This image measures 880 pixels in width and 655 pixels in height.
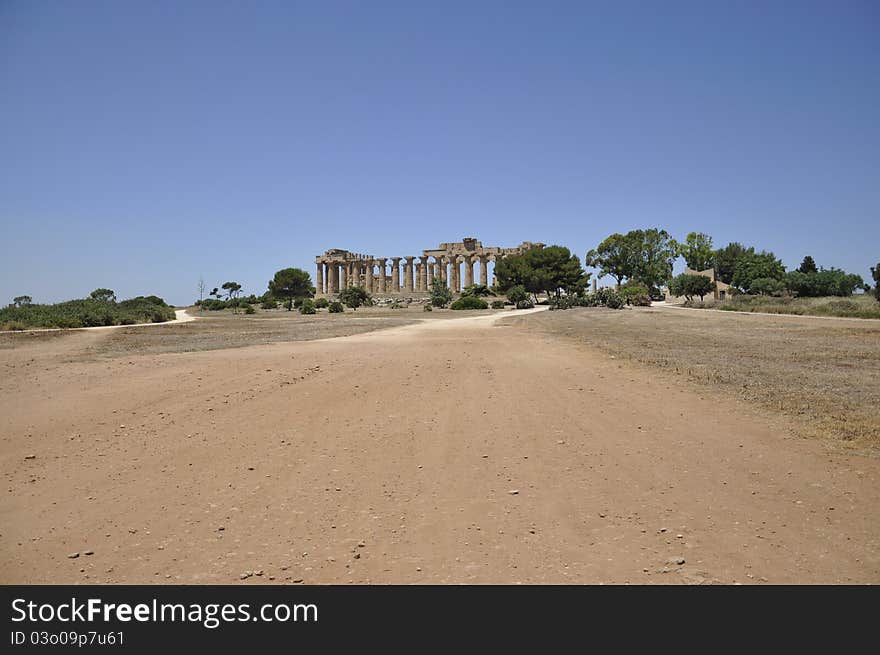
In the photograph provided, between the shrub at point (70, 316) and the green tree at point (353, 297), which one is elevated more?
the green tree at point (353, 297)

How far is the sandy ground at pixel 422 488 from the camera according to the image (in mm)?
3844

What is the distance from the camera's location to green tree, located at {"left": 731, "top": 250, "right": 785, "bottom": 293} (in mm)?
74250

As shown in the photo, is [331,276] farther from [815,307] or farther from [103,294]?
[815,307]

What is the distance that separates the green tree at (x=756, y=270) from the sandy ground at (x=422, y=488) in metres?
76.0

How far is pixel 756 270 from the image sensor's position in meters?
74.4

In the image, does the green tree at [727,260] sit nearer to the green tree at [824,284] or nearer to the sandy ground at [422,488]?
the green tree at [824,284]

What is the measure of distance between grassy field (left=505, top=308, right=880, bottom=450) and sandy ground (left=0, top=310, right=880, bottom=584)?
690mm

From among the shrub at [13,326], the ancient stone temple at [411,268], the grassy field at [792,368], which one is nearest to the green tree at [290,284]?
the ancient stone temple at [411,268]

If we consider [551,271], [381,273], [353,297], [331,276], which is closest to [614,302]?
[551,271]

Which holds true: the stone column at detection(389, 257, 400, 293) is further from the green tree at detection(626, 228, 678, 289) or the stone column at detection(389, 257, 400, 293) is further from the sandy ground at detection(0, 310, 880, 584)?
the sandy ground at detection(0, 310, 880, 584)

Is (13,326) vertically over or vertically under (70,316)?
under

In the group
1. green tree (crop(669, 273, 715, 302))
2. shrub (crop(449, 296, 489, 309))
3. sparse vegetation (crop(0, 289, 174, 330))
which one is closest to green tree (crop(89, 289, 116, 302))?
sparse vegetation (crop(0, 289, 174, 330))

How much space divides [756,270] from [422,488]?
269 ft
